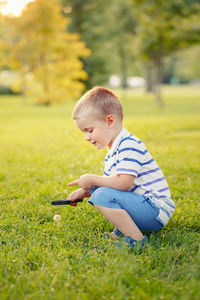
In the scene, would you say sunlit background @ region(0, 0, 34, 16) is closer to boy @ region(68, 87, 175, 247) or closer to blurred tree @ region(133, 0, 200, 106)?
blurred tree @ region(133, 0, 200, 106)

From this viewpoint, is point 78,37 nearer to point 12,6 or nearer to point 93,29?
point 93,29

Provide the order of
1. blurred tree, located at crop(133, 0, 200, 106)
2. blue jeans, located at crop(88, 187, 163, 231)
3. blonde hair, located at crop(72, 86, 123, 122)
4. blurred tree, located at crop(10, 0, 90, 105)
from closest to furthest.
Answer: blue jeans, located at crop(88, 187, 163, 231) < blonde hair, located at crop(72, 86, 123, 122) < blurred tree, located at crop(133, 0, 200, 106) < blurred tree, located at crop(10, 0, 90, 105)

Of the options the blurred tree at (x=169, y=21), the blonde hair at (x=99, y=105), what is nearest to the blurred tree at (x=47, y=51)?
the blurred tree at (x=169, y=21)

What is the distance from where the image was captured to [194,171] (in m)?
5.00

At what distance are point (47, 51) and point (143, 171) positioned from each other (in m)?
20.6

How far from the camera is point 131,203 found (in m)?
2.55

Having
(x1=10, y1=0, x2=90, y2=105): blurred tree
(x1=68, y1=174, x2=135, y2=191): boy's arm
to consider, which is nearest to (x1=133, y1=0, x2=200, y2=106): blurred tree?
(x1=10, y1=0, x2=90, y2=105): blurred tree

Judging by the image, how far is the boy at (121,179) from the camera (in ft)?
8.23

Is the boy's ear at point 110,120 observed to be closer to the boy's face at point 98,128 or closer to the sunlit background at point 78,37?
the boy's face at point 98,128

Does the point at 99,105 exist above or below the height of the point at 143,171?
above

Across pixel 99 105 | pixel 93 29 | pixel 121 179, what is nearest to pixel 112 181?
pixel 121 179

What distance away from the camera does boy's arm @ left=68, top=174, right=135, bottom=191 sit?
8.22ft

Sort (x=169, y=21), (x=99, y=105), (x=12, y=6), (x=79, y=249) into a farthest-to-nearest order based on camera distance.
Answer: (x=12, y=6) < (x=169, y=21) < (x=99, y=105) < (x=79, y=249)

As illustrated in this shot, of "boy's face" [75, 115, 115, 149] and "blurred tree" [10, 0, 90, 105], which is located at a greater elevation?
"blurred tree" [10, 0, 90, 105]
